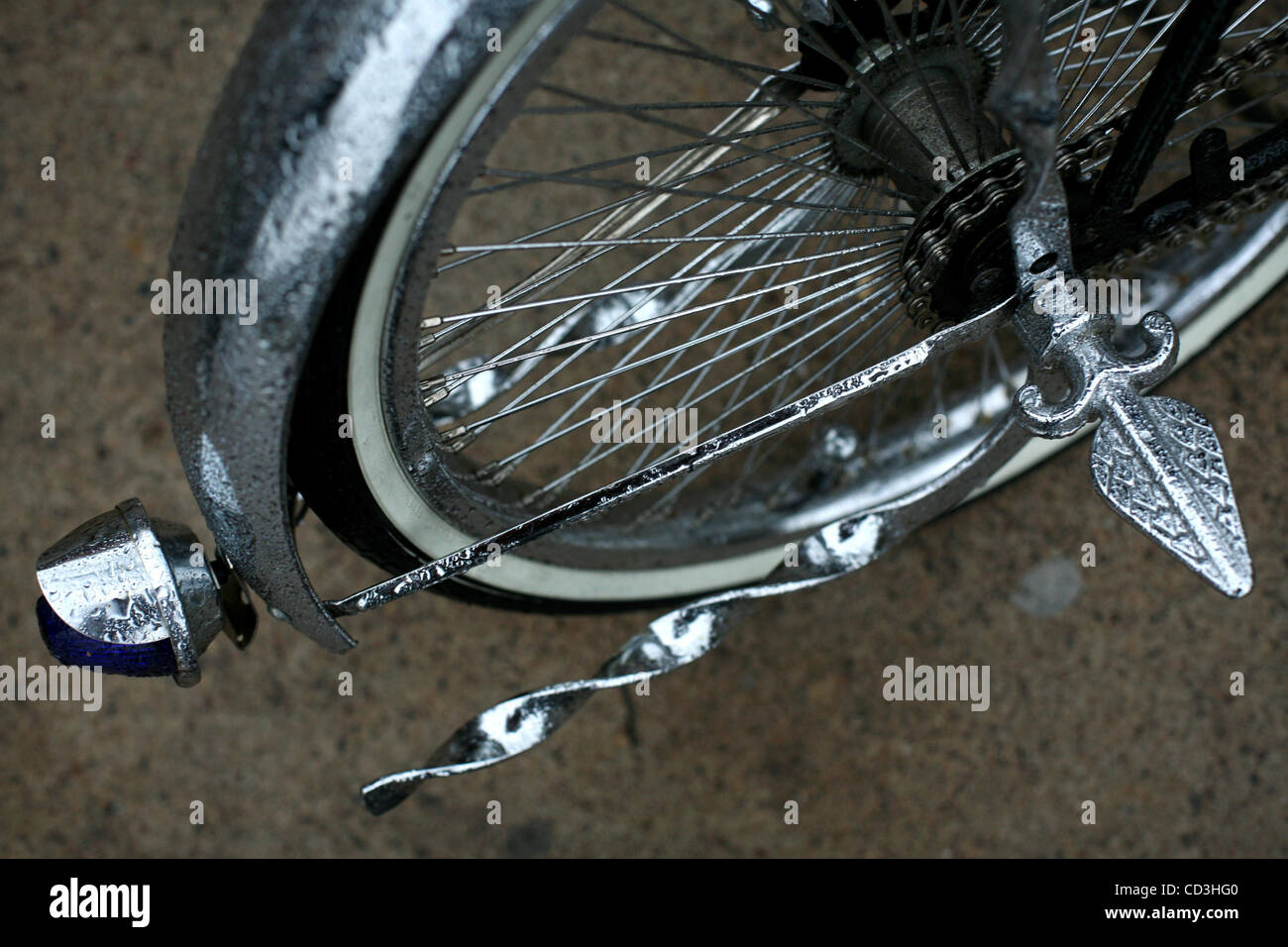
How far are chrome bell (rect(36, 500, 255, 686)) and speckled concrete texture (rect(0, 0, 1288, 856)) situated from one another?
1.72 ft

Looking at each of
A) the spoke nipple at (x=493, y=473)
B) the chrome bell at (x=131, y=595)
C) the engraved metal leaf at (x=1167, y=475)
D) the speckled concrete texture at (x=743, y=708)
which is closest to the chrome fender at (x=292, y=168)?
the chrome bell at (x=131, y=595)

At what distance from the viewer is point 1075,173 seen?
85cm

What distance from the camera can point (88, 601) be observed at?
777 mm

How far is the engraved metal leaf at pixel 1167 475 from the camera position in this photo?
0.80 metres

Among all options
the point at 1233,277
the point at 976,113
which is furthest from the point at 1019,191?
the point at 1233,277

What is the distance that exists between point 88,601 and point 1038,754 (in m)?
1.04

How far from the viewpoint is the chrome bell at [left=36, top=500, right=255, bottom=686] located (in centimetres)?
78

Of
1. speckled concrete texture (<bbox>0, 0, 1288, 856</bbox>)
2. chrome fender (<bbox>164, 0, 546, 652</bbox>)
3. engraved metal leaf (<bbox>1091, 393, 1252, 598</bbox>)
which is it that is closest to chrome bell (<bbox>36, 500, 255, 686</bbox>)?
chrome fender (<bbox>164, 0, 546, 652</bbox>)

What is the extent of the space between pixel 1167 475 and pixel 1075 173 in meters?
0.24

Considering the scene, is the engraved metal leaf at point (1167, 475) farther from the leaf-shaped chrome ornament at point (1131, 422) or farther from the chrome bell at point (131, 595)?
the chrome bell at point (131, 595)

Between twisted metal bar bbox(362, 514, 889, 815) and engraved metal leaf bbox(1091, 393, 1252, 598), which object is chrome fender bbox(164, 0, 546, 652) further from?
engraved metal leaf bbox(1091, 393, 1252, 598)

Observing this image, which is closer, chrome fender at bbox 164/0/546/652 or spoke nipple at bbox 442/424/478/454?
chrome fender at bbox 164/0/546/652

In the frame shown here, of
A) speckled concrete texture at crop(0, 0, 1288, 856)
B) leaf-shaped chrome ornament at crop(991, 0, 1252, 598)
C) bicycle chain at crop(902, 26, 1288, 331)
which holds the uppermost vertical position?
bicycle chain at crop(902, 26, 1288, 331)

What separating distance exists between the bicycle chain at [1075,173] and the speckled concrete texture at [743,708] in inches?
18.6
